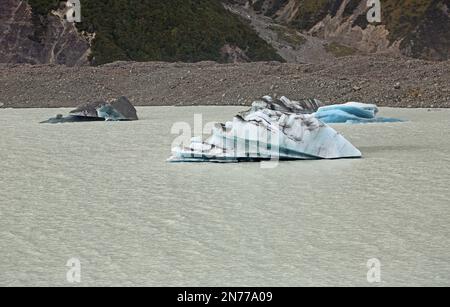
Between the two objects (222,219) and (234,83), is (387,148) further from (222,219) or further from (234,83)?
(234,83)

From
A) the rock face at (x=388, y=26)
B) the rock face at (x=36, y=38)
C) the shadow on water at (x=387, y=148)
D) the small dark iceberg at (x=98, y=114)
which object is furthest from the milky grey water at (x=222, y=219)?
the rock face at (x=388, y=26)

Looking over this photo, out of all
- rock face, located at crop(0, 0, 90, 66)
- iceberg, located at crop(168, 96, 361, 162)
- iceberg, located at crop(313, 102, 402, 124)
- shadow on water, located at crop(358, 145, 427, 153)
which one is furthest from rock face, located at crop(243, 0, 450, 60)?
iceberg, located at crop(168, 96, 361, 162)

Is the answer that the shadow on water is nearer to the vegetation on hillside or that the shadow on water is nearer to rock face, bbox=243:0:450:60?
the vegetation on hillside

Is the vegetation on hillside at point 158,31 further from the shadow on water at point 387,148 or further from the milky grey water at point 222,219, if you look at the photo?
the milky grey water at point 222,219

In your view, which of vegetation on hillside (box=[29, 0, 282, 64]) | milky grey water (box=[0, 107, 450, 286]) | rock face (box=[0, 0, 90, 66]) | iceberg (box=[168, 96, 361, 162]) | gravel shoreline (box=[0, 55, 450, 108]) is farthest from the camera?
vegetation on hillside (box=[29, 0, 282, 64])

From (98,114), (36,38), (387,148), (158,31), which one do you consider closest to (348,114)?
(98,114)
